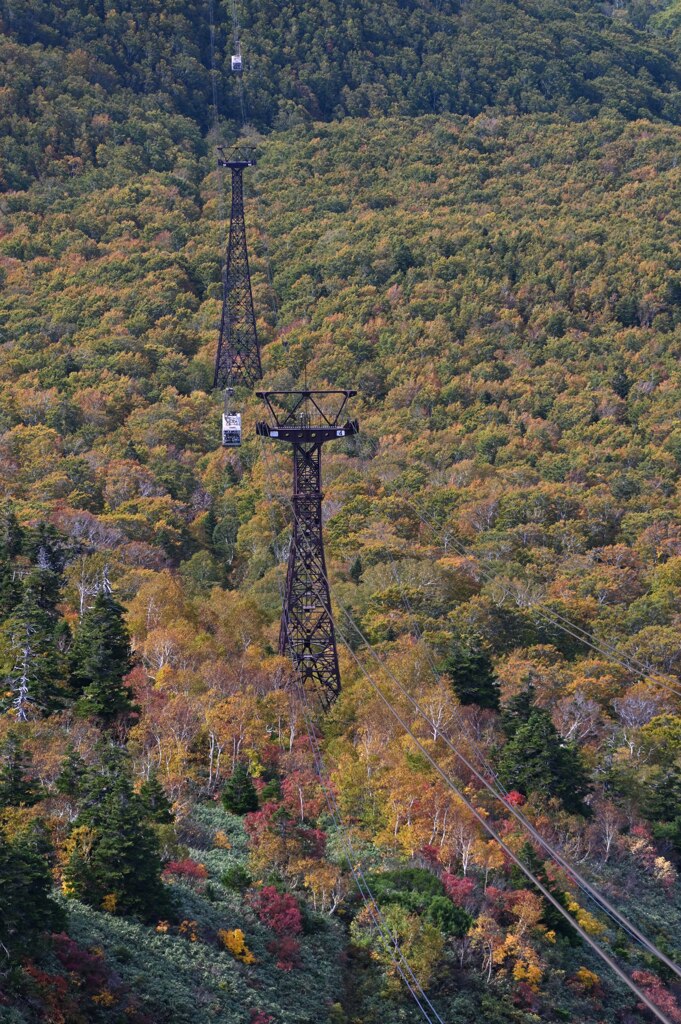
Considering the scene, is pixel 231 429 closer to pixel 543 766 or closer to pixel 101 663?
pixel 101 663

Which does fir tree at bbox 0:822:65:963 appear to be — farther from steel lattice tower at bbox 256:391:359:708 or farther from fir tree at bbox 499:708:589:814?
fir tree at bbox 499:708:589:814

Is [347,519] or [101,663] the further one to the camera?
[347,519]

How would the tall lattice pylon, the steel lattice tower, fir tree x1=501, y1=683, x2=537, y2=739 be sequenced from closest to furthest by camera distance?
the steel lattice tower < fir tree x1=501, y1=683, x2=537, y2=739 < the tall lattice pylon

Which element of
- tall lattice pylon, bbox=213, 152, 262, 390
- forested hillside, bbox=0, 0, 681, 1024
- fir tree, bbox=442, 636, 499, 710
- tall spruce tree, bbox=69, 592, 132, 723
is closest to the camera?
forested hillside, bbox=0, 0, 681, 1024

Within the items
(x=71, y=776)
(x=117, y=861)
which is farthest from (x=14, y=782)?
(x=117, y=861)

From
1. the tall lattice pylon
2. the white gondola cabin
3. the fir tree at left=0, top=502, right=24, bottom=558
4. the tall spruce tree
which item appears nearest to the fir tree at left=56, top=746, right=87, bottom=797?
the tall spruce tree

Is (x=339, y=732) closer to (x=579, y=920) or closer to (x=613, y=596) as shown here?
(x=579, y=920)
